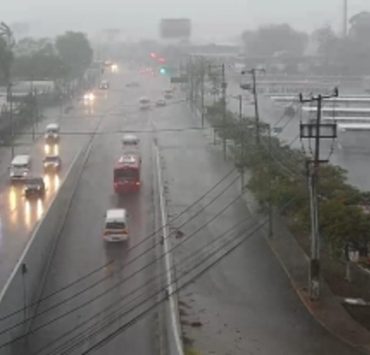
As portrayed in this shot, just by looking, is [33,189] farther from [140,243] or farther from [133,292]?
[133,292]

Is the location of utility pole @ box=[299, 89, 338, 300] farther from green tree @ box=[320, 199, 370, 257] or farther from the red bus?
the red bus

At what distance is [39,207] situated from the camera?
13281 mm

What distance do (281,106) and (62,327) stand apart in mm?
20980

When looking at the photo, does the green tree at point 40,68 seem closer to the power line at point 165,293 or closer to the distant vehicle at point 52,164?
the distant vehicle at point 52,164

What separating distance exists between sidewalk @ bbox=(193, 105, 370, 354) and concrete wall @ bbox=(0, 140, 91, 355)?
3.24 metres

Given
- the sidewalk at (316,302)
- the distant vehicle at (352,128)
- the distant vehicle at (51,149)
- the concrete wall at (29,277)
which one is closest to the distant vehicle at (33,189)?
the concrete wall at (29,277)

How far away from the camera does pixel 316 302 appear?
28.6ft

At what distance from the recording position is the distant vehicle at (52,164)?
1708 cm

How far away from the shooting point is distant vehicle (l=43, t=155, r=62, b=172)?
17.1 metres

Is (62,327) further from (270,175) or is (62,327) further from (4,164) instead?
(4,164)

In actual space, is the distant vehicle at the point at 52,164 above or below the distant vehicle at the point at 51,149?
above

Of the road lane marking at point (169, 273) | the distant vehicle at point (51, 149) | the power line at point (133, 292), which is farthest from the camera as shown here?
the distant vehicle at point (51, 149)

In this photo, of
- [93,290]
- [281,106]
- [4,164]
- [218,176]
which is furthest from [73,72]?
[93,290]

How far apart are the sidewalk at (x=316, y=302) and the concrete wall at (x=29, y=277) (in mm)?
3239
